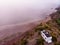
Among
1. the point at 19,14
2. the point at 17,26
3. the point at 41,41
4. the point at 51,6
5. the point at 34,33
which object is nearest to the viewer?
the point at 41,41

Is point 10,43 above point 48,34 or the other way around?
the other way around

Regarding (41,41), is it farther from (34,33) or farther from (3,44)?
(3,44)

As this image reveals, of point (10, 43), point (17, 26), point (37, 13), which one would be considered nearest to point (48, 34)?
point (10, 43)

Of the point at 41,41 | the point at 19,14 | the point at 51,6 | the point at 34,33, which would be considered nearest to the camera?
the point at 41,41

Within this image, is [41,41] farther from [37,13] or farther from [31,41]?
[37,13]

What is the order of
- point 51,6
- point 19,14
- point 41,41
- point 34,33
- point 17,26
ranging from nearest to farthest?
point 41,41 < point 34,33 < point 17,26 < point 19,14 < point 51,6

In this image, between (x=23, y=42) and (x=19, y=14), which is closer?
(x=23, y=42)

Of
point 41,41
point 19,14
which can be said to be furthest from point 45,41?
point 19,14

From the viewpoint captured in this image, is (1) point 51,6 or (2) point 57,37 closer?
(2) point 57,37

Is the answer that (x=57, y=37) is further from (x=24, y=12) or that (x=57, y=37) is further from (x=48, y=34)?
(x=24, y=12)
